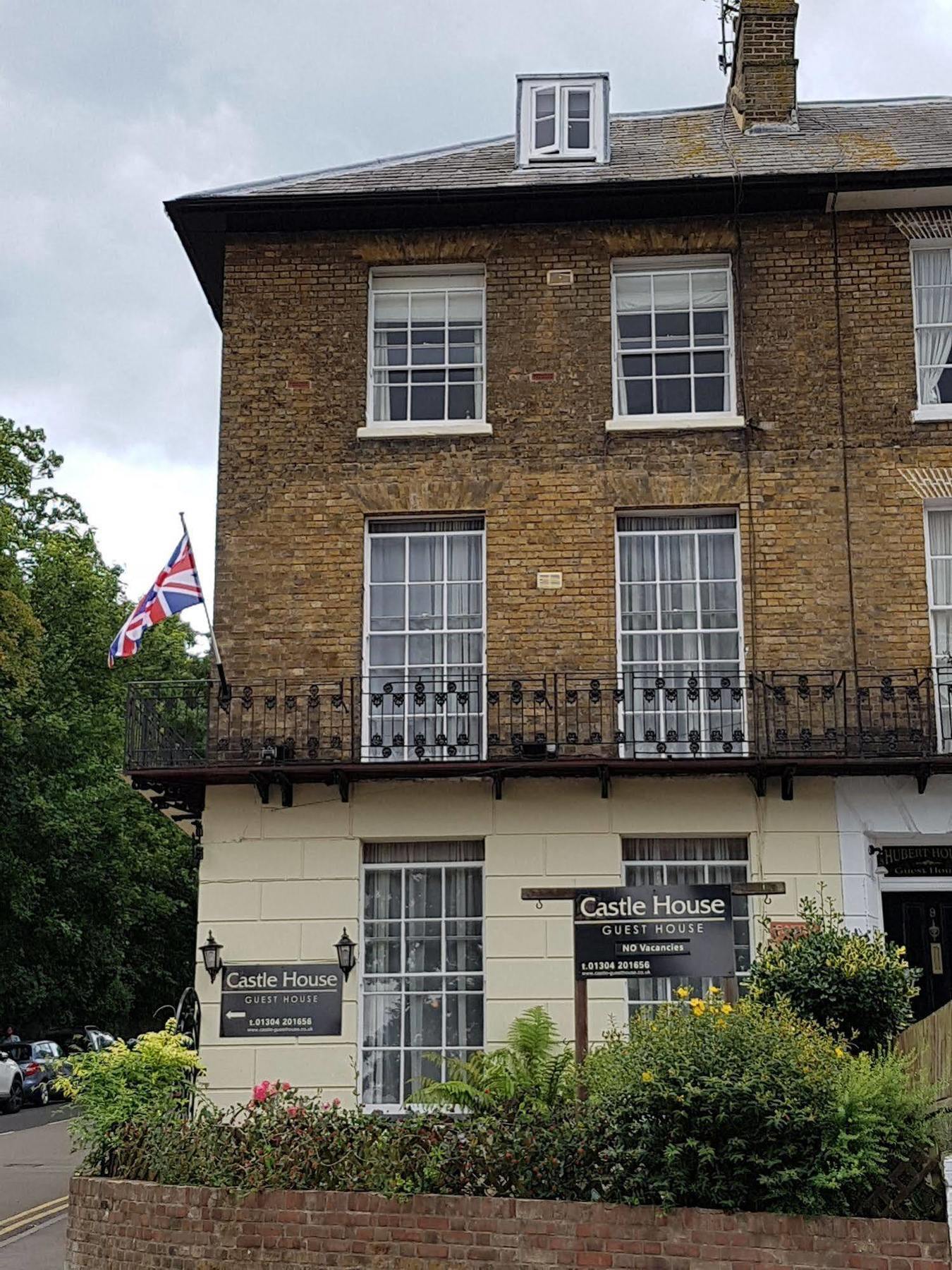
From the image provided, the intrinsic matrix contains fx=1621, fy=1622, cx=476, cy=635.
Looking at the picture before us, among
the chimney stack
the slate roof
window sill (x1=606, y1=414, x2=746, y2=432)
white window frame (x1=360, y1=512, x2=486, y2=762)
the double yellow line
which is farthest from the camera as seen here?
the chimney stack

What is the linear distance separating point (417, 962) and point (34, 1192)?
6299 millimetres

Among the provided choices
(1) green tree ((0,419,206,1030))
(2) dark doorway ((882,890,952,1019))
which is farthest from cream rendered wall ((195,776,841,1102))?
(1) green tree ((0,419,206,1030))

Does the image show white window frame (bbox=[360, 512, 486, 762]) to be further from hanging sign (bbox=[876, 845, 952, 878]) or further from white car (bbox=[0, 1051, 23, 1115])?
white car (bbox=[0, 1051, 23, 1115])

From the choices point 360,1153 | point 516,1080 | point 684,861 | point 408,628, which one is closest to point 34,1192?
point 408,628

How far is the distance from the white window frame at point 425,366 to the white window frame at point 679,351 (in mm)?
1513

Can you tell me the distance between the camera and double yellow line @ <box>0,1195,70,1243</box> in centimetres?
1673

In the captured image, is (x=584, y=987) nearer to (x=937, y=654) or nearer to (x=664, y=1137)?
(x=664, y=1137)

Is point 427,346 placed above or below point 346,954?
above

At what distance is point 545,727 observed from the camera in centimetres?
1750

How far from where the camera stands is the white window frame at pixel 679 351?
18.4m

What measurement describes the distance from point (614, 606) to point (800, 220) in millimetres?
5108

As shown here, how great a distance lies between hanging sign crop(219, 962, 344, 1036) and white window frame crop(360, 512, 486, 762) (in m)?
2.39

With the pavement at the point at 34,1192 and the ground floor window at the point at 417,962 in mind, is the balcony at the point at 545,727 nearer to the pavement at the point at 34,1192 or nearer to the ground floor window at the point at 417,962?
the ground floor window at the point at 417,962

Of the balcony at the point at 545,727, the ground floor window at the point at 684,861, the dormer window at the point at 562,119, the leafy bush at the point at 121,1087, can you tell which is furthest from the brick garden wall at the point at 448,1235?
the dormer window at the point at 562,119
